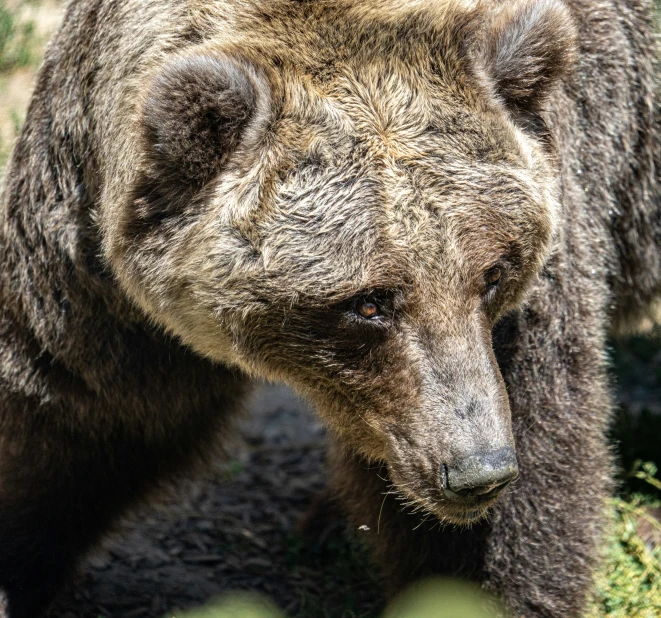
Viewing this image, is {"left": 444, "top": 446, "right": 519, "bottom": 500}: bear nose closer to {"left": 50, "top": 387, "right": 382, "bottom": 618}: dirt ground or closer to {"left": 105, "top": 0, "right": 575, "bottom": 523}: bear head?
{"left": 105, "top": 0, "right": 575, "bottom": 523}: bear head

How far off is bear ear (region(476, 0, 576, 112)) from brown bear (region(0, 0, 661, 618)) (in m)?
0.01

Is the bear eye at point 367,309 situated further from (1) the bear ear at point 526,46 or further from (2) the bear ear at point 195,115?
(1) the bear ear at point 526,46

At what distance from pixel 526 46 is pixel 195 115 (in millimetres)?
1361

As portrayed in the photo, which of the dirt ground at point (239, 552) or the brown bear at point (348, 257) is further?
the dirt ground at point (239, 552)

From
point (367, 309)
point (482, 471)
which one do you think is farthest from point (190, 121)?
point (482, 471)

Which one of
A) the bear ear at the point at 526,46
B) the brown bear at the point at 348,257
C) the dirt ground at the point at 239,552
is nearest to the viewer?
the brown bear at the point at 348,257

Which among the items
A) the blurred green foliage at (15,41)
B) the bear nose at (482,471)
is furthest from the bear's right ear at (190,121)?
the blurred green foliage at (15,41)

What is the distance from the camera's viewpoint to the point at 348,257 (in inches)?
147

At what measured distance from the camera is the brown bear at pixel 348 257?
12.4 ft

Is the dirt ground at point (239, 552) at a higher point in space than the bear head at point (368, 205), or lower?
lower

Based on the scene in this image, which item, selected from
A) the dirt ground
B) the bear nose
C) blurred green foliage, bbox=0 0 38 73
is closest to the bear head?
the bear nose

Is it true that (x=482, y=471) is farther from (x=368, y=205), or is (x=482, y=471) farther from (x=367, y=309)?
(x=368, y=205)

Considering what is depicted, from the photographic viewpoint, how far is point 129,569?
6699 mm

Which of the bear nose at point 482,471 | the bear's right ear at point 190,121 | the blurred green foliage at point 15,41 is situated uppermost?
the bear's right ear at point 190,121
